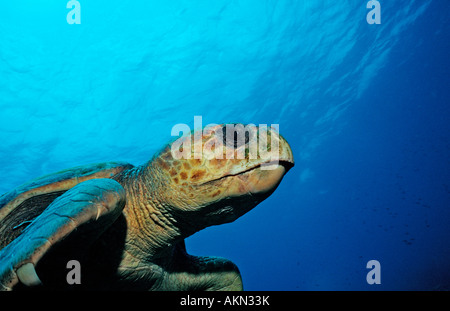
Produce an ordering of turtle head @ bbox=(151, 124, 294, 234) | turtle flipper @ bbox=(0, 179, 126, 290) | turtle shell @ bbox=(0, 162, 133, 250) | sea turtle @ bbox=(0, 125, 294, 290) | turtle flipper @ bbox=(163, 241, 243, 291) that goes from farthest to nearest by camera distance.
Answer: turtle flipper @ bbox=(163, 241, 243, 291) < turtle shell @ bbox=(0, 162, 133, 250) < turtle head @ bbox=(151, 124, 294, 234) < sea turtle @ bbox=(0, 125, 294, 290) < turtle flipper @ bbox=(0, 179, 126, 290)

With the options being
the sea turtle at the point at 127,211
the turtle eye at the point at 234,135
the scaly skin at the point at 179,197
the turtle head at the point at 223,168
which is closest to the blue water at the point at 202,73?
the sea turtle at the point at 127,211

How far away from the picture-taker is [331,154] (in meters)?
42.0

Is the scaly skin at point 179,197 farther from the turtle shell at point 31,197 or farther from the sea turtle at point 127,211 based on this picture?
the turtle shell at point 31,197

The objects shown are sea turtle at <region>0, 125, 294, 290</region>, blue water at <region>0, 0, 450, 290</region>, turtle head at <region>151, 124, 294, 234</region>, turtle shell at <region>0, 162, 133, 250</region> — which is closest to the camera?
sea turtle at <region>0, 125, 294, 290</region>

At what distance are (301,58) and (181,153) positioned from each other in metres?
21.9

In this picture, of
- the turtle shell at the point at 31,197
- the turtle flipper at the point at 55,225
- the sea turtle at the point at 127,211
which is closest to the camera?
the turtle flipper at the point at 55,225

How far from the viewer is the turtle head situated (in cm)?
185

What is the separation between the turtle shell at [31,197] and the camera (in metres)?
2.39

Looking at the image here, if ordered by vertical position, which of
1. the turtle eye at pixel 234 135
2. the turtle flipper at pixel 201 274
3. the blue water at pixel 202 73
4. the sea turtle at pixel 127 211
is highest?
the blue water at pixel 202 73

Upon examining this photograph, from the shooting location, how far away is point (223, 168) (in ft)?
6.14

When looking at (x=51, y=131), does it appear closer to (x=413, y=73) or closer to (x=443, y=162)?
(x=413, y=73)

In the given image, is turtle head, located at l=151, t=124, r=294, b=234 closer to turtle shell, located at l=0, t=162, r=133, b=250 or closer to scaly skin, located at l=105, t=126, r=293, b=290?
scaly skin, located at l=105, t=126, r=293, b=290

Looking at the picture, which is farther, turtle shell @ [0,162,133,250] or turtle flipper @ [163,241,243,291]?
turtle flipper @ [163,241,243,291]

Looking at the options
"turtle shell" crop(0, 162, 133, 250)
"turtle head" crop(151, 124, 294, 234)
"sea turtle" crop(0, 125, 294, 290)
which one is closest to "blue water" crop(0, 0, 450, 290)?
"turtle shell" crop(0, 162, 133, 250)
